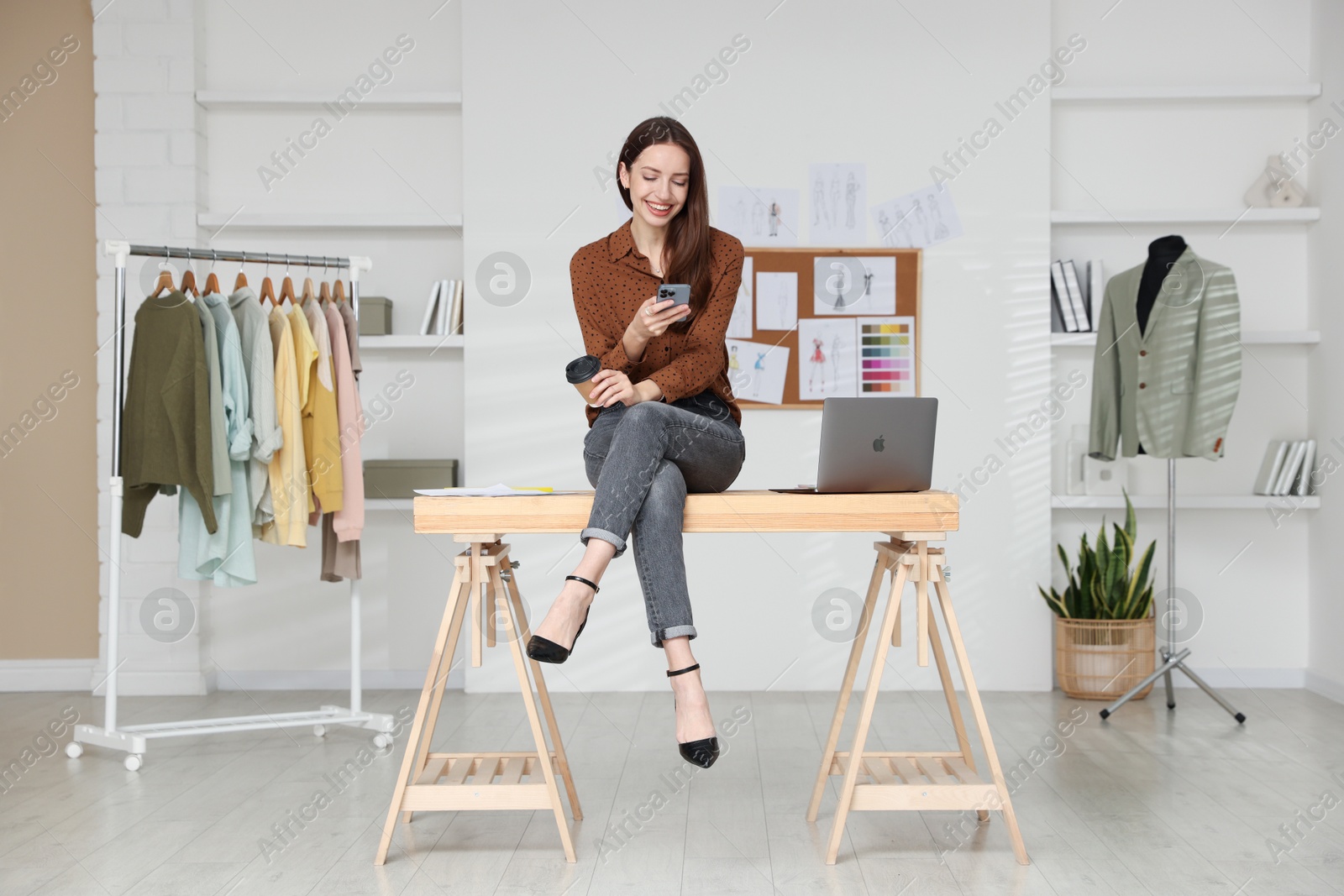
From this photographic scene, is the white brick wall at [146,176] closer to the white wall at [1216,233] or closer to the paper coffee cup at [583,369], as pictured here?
the paper coffee cup at [583,369]

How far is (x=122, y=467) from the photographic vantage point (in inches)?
128

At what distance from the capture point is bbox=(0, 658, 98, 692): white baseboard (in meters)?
4.20

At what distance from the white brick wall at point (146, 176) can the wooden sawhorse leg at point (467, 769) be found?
2.16 m

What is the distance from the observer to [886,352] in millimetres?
4141

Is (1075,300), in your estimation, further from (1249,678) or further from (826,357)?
(1249,678)

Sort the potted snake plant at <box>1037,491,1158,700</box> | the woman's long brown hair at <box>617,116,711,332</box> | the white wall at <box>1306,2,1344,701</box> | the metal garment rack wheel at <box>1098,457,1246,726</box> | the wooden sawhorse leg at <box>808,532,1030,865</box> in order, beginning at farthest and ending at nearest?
the white wall at <box>1306,2,1344,701</box> < the potted snake plant at <box>1037,491,1158,700</box> < the metal garment rack wheel at <box>1098,457,1246,726</box> < the woman's long brown hair at <box>617,116,711,332</box> < the wooden sawhorse leg at <box>808,532,1030,865</box>

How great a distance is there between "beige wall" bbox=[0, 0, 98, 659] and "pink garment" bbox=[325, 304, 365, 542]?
1.40 meters

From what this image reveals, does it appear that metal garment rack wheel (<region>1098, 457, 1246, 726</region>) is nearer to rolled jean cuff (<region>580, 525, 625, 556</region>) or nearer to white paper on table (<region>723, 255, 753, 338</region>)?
white paper on table (<region>723, 255, 753, 338</region>)

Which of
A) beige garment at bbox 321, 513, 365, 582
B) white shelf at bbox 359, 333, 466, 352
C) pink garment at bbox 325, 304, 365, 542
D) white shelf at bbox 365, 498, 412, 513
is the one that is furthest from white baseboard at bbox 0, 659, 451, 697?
white shelf at bbox 359, 333, 466, 352

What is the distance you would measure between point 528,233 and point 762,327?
3.13 feet

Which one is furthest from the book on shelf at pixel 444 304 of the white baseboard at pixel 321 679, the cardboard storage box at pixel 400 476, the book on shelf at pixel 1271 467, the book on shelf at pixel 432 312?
the book on shelf at pixel 1271 467

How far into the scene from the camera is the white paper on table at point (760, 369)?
13.6ft

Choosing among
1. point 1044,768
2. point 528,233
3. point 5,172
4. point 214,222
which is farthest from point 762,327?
point 5,172

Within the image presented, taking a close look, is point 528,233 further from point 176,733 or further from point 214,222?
point 176,733
